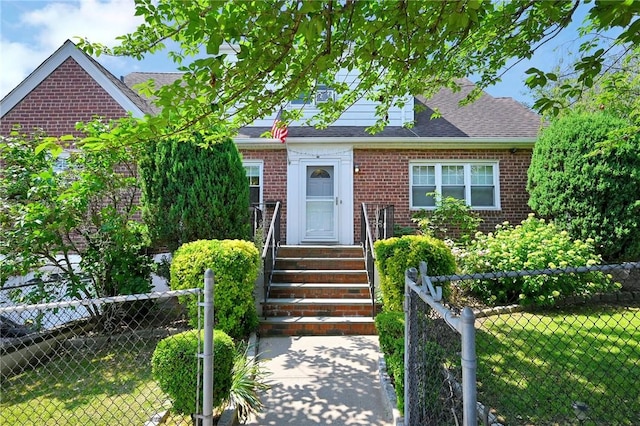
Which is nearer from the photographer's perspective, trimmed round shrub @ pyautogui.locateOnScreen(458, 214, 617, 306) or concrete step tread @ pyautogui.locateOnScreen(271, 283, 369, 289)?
trimmed round shrub @ pyautogui.locateOnScreen(458, 214, 617, 306)

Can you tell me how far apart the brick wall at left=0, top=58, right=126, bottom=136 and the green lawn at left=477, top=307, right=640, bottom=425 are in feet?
31.2

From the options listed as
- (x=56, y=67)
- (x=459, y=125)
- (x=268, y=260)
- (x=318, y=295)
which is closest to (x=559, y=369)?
(x=318, y=295)

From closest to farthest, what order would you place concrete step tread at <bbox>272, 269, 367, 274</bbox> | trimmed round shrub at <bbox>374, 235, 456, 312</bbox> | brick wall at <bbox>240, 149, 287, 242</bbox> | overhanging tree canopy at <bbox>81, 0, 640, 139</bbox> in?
overhanging tree canopy at <bbox>81, 0, 640, 139</bbox>, trimmed round shrub at <bbox>374, 235, 456, 312</bbox>, concrete step tread at <bbox>272, 269, 367, 274</bbox>, brick wall at <bbox>240, 149, 287, 242</bbox>

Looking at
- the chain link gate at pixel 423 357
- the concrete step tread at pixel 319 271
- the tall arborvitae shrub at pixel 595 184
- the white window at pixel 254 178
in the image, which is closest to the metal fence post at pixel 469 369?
the chain link gate at pixel 423 357

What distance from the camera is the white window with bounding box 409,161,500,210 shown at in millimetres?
9695

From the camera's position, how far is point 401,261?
5.38 meters

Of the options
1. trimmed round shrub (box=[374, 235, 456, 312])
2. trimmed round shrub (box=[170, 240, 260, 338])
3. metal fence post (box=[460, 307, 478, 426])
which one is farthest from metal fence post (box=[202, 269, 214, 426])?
trimmed round shrub (box=[374, 235, 456, 312])

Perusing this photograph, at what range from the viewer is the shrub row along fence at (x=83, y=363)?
3461mm

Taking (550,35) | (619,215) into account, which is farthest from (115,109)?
(619,215)

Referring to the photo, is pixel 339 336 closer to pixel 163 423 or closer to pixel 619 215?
pixel 163 423

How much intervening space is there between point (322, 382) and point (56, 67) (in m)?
9.92

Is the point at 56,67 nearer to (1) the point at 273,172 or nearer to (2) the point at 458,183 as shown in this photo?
(1) the point at 273,172

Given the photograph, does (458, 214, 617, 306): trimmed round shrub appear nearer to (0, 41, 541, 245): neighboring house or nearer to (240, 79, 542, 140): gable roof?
(0, 41, 541, 245): neighboring house

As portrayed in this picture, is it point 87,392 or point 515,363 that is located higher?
point 515,363
